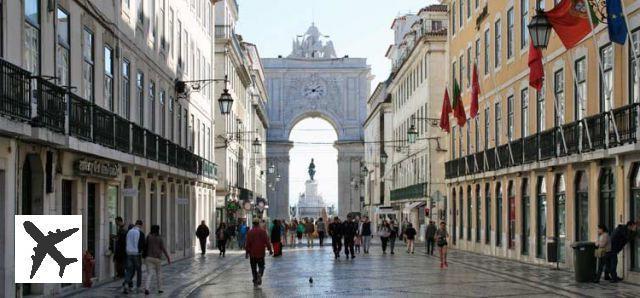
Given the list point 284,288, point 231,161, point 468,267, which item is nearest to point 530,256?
point 468,267

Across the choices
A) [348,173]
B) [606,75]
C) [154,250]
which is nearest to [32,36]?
[154,250]

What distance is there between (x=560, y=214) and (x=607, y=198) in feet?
16.6

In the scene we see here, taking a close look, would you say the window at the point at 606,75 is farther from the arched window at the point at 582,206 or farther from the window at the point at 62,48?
the window at the point at 62,48

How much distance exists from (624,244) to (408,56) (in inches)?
1891

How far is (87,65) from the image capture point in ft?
80.2

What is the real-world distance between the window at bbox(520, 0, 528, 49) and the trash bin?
40.8 feet

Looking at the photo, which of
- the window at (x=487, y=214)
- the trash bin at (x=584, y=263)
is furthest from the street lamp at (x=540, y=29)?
the window at (x=487, y=214)

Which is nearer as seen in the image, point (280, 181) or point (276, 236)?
point (276, 236)

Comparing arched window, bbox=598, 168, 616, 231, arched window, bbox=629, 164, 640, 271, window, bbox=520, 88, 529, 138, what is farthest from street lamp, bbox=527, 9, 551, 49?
window, bbox=520, 88, 529, 138

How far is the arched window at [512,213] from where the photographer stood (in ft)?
125

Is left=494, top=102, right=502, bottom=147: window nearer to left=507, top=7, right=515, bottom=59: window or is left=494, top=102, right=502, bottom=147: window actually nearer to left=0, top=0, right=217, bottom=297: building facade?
left=507, top=7, right=515, bottom=59: window

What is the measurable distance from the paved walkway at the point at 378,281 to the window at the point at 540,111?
4.47 meters

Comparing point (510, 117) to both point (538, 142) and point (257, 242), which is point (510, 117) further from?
point (257, 242)

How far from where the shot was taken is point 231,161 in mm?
65875
